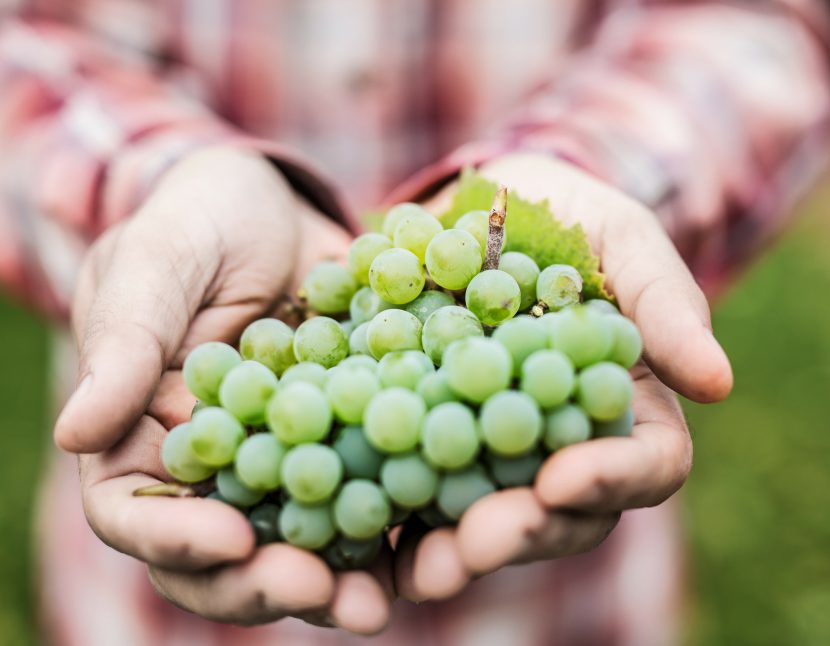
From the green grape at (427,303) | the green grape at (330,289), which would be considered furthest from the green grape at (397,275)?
the green grape at (330,289)

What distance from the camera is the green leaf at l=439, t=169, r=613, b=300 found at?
44.9 inches

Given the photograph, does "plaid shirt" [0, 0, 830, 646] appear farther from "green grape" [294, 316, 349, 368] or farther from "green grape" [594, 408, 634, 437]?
"green grape" [594, 408, 634, 437]

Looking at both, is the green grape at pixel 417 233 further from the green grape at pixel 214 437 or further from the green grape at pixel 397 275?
the green grape at pixel 214 437

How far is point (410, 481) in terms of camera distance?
0.91 metres

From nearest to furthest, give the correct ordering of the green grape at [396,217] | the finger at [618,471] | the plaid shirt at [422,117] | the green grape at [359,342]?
the finger at [618,471] → the green grape at [359,342] → the green grape at [396,217] → the plaid shirt at [422,117]

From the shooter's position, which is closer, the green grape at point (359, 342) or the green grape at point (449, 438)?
the green grape at point (449, 438)

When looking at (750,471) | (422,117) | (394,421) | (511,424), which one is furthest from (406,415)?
(750,471)

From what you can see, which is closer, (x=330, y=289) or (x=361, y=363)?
(x=361, y=363)

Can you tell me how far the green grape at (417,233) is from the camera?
1125 mm

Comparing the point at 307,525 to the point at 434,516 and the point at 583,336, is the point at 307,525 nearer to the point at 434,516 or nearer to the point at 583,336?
the point at 434,516

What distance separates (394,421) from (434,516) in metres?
0.14

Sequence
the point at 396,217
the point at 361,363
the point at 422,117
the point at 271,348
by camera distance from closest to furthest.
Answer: the point at 361,363
the point at 271,348
the point at 396,217
the point at 422,117

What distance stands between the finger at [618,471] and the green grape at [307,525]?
0.78ft

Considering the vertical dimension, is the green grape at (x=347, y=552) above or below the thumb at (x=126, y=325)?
below
